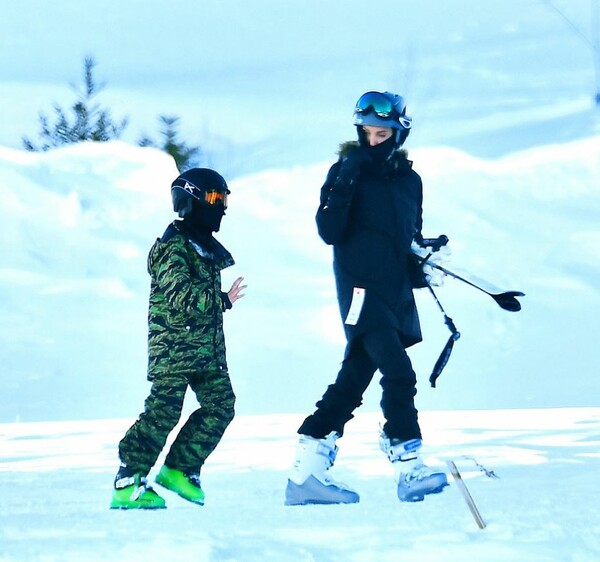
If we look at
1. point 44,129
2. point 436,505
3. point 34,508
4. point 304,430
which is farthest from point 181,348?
point 44,129

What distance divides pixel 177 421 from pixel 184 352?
273mm

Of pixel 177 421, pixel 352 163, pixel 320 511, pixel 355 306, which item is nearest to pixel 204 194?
pixel 352 163

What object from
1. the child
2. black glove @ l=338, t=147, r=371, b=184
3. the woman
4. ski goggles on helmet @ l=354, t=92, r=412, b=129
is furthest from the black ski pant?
ski goggles on helmet @ l=354, t=92, r=412, b=129

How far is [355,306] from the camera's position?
13.4ft

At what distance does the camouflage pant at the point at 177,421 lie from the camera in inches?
156

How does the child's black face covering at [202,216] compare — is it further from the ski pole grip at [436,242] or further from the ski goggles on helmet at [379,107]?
the ski pole grip at [436,242]

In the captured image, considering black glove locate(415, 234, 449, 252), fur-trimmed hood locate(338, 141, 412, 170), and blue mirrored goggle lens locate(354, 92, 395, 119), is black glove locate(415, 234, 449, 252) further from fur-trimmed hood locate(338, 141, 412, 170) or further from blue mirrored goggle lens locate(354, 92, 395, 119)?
blue mirrored goggle lens locate(354, 92, 395, 119)

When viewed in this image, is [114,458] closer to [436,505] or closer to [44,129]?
[436,505]

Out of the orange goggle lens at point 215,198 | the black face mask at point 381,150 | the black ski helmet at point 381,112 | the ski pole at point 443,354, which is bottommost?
the ski pole at point 443,354

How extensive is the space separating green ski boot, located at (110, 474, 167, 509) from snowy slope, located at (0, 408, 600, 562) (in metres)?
0.07

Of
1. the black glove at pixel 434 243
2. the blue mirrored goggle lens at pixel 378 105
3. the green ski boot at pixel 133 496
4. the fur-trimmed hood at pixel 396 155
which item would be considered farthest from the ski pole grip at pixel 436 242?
the green ski boot at pixel 133 496

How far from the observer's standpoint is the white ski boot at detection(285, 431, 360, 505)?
3979mm

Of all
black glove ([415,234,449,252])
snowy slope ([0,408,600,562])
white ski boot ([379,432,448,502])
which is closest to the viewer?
Result: snowy slope ([0,408,600,562])

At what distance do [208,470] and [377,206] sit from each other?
168cm
